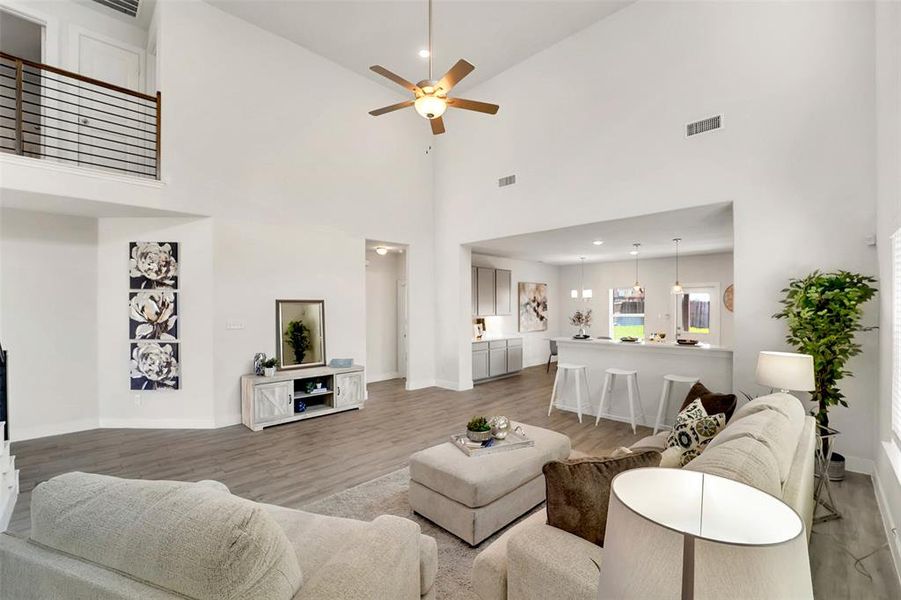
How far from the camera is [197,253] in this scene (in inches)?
200

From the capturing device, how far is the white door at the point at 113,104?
513 centimetres

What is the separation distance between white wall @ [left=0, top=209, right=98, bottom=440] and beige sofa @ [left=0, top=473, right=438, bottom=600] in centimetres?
477

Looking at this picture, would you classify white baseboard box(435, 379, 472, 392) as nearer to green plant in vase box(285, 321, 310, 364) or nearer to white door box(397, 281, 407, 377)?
white door box(397, 281, 407, 377)

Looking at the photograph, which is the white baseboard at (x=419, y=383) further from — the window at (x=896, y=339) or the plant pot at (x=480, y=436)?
the window at (x=896, y=339)

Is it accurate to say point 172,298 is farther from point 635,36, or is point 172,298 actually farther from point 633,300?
point 633,300

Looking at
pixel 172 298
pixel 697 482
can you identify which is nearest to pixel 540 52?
pixel 172 298

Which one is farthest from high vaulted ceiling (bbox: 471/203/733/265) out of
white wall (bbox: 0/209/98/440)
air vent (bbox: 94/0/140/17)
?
air vent (bbox: 94/0/140/17)

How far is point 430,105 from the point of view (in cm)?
339

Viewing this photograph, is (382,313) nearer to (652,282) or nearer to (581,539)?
(652,282)

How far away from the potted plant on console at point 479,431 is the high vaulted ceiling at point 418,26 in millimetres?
5260

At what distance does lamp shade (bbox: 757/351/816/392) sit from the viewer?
10.1 ft

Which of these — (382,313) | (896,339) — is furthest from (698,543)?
(382,313)

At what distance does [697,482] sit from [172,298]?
5823 mm

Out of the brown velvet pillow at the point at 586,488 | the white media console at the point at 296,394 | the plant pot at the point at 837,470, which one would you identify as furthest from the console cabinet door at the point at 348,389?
the plant pot at the point at 837,470
